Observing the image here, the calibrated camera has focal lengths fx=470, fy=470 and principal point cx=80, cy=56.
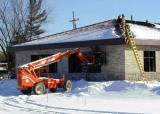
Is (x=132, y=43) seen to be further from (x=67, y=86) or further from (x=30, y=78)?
(x=30, y=78)

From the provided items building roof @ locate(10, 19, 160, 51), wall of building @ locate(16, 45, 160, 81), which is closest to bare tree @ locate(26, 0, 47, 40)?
building roof @ locate(10, 19, 160, 51)

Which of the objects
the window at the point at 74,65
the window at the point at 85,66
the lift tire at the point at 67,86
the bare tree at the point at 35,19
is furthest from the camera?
the bare tree at the point at 35,19

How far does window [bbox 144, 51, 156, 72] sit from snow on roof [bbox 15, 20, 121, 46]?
2.73 m

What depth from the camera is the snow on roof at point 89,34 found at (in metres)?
31.2

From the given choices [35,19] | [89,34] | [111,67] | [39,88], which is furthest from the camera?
[35,19]

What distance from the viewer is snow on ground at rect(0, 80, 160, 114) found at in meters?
17.4

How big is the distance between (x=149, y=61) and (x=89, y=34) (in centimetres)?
470

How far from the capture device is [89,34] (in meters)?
33.3

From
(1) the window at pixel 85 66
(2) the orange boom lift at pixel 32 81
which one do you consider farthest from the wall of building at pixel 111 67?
(2) the orange boom lift at pixel 32 81

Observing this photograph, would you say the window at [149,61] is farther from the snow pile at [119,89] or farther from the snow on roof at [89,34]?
the snow pile at [119,89]

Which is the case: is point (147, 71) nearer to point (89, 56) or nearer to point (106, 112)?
point (89, 56)

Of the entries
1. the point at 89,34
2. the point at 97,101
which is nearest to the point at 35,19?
the point at 89,34

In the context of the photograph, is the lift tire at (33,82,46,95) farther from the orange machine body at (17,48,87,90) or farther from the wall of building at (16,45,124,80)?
the wall of building at (16,45,124,80)

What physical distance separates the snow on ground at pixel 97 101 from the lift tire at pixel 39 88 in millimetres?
1800
